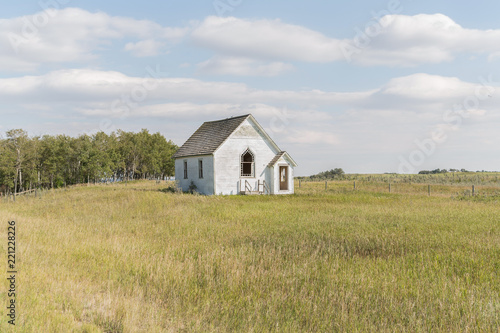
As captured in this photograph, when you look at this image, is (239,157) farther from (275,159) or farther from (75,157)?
(75,157)

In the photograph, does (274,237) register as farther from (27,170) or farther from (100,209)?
(27,170)

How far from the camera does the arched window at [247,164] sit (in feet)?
112

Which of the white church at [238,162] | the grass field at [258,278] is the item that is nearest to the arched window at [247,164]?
the white church at [238,162]

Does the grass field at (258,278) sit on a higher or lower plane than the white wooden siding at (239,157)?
lower

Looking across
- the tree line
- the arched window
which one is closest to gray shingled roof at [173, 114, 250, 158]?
the arched window

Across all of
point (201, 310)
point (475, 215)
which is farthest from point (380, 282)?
point (475, 215)

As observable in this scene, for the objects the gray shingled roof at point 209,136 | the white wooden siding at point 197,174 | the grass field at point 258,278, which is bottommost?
the grass field at point 258,278

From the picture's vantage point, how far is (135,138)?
8506 centimetres

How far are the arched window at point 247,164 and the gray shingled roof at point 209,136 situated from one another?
2.48 m

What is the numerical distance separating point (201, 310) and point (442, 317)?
4.00m

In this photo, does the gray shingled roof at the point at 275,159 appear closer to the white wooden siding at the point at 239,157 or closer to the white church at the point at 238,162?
the white church at the point at 238,162

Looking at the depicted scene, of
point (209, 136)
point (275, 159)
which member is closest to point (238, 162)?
point (275, 159)

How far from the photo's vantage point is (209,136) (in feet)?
119

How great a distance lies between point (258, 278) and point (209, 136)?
28.9 metres
